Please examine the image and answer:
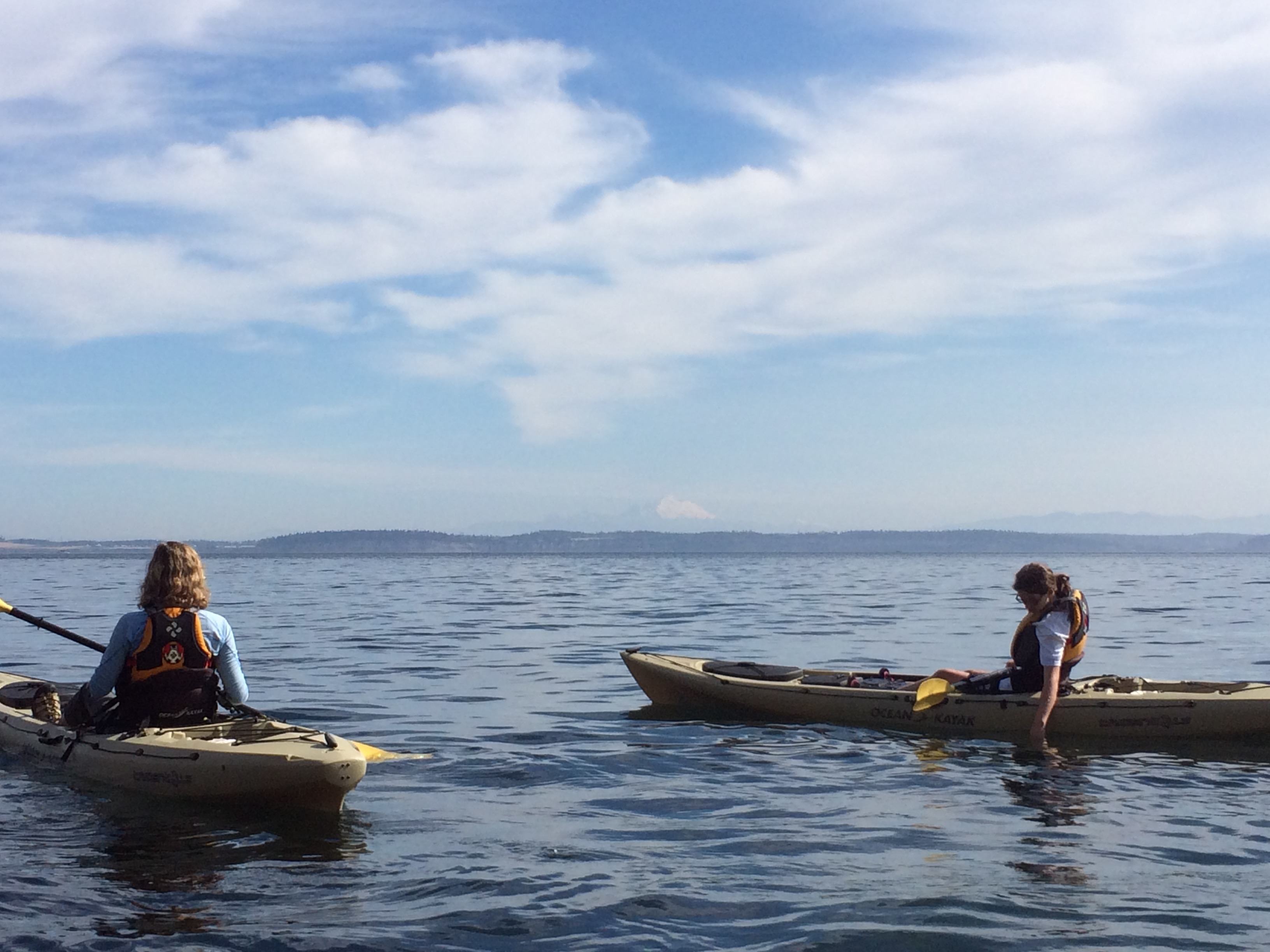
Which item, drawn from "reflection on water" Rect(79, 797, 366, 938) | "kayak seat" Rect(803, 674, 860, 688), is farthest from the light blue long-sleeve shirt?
"kayak seat" Rect(803, 674, 860, 688)

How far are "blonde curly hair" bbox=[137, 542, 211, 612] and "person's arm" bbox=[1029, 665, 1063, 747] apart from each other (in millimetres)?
8105

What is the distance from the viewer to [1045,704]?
452 inches

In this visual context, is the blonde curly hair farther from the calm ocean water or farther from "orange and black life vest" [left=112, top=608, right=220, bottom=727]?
the calm ocean water

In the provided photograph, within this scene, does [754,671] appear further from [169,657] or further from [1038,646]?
[169,657]

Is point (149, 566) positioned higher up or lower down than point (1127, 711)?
higher up

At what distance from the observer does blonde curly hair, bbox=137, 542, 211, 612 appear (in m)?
8.54

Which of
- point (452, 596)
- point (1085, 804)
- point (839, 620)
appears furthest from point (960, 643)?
point (452, 596)

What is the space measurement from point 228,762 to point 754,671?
731 cm

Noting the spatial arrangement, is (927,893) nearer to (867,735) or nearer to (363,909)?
(363,909)

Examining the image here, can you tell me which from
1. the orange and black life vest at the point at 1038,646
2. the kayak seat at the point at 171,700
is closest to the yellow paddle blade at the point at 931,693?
the orange and black life vest at the point at 1038,646

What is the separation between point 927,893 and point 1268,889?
210cm

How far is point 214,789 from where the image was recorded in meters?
8.85

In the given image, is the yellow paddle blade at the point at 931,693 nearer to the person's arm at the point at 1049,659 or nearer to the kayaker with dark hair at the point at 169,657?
the person's arm at the point at 1049,659

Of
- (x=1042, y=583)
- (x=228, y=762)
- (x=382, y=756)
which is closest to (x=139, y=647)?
(x=228, y=762)
